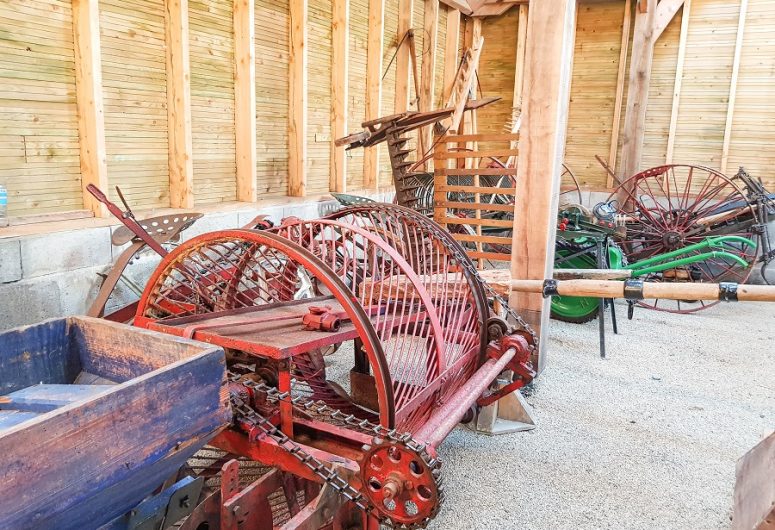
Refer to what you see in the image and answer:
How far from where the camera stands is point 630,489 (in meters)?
2.70

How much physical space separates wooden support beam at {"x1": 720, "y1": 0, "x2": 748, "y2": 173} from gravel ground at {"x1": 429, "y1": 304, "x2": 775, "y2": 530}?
3.69 m

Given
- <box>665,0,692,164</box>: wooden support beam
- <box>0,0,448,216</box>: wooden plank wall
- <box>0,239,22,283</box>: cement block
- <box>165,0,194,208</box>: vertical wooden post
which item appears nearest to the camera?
<box>0,239,22,283</box>: cement block

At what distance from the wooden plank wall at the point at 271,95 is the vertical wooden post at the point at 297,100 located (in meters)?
0.05

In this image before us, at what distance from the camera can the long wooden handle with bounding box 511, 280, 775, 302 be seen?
238cm

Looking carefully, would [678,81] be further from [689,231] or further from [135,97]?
[135,97]

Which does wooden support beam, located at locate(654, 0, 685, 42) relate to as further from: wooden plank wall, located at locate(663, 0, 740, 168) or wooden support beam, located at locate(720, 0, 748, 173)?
wooden support beam, located at locate(720, 0, 748, 173)

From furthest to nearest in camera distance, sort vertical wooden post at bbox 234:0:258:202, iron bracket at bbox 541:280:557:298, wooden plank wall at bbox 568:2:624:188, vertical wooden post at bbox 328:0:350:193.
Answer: wooden plank wall at bbox 568:2:624:188, vertical wooden post at bbox 328:0:350:193, vertical wooden post at bbox 234:0:258:202, iron bracket at bbox 541:280:557:298

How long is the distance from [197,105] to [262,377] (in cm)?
309

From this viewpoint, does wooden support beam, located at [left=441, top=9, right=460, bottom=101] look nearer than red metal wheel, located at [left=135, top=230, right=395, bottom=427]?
No

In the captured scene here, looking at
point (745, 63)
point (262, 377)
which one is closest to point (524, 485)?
point (262, 377)

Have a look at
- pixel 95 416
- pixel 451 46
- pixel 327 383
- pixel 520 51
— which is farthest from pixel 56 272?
pixel 520 51

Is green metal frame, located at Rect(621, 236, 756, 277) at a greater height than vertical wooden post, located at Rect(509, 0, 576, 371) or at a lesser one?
lesser

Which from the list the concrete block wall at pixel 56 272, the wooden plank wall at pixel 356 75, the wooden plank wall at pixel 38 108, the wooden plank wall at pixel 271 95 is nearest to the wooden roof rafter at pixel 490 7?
the wooden plank wall at pixel 356 75

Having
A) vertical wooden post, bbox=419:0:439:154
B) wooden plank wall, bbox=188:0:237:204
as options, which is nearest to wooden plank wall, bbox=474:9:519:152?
vertical wooden post, bbox=419:0:439:154
